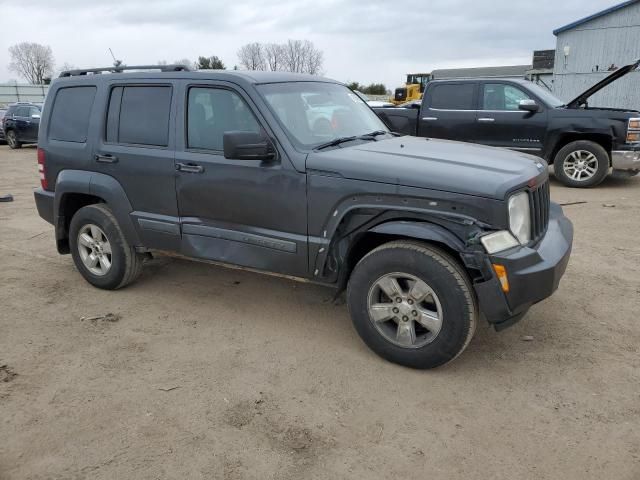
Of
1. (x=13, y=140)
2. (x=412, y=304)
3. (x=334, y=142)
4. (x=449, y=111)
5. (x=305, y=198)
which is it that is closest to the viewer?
(x=412, y=304)

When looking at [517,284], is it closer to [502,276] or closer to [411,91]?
[502,276]

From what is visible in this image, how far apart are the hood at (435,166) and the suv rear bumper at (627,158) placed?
602 cm

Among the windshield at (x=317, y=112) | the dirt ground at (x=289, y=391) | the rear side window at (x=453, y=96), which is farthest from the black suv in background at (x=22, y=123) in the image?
the windshield at (x=317, y=112)

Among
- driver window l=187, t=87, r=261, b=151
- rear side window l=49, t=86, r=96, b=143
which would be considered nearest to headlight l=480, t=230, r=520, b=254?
driver window l=187, t=87, r=261, b=151

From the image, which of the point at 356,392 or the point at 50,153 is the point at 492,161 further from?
the point at 50,153

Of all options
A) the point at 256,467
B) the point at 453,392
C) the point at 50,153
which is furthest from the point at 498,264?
the point at 50,153

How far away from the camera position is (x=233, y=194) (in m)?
3.91

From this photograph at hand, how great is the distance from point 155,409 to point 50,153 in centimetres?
296

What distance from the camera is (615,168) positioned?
29.7 feet

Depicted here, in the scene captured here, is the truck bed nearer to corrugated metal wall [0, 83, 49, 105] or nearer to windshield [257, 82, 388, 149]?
windshield [257, 82, 388, 149]

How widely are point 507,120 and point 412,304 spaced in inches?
282

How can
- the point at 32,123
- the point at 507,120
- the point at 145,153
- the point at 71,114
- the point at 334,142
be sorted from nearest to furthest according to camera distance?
the point at 334,142
the point at 145,153
the point at 71,114
the point at 507,120
the point at 32,123

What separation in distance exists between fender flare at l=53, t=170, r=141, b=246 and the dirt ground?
26.6 inches

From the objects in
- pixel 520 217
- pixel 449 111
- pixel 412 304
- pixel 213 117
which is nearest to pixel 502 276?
pixel 520 217
